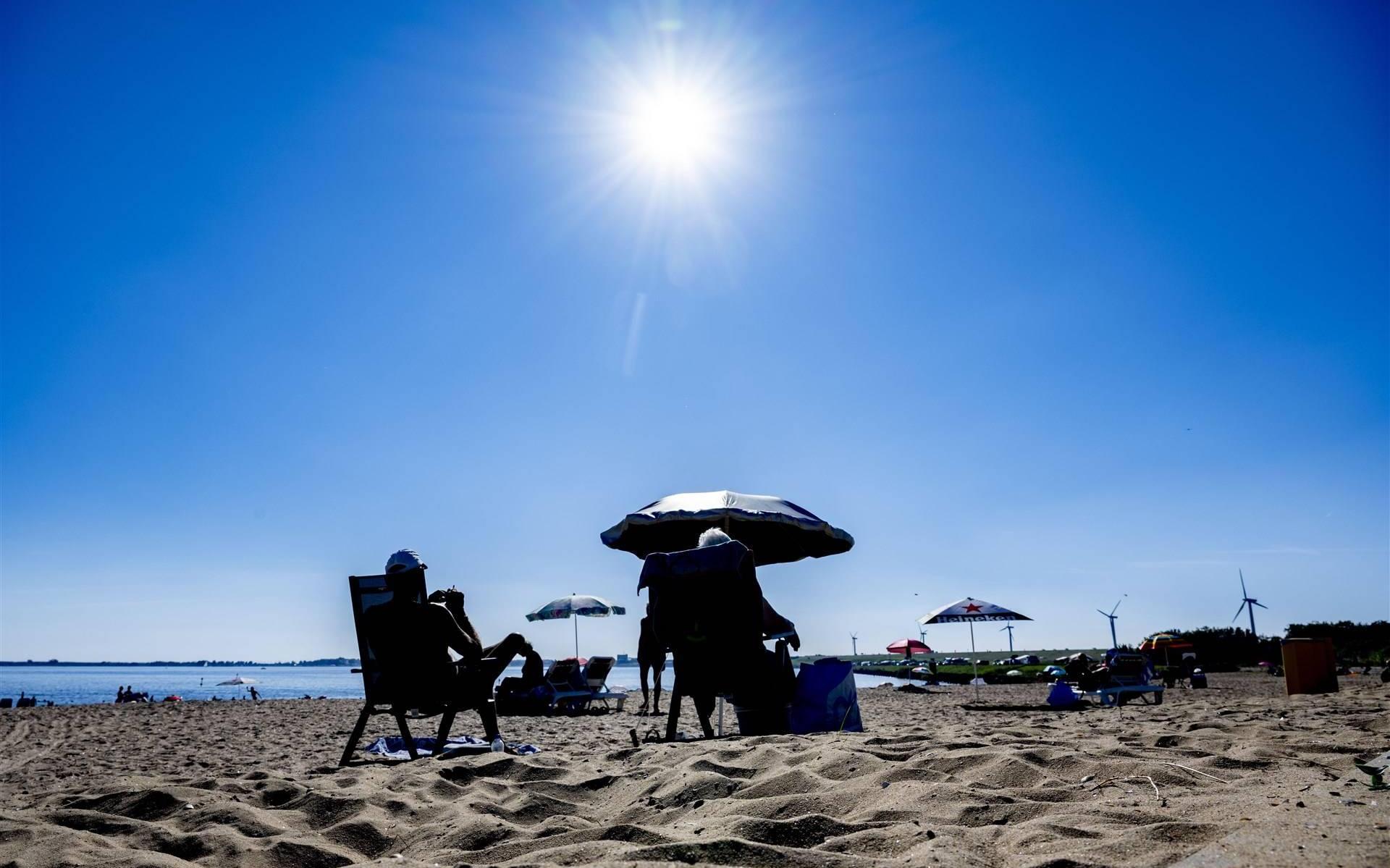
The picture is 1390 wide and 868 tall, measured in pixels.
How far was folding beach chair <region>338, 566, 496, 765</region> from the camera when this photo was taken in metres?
4.89

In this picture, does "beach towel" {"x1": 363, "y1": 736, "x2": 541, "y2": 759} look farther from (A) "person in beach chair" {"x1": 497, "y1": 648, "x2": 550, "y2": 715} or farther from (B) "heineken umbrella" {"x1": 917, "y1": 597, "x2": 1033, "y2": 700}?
(B) "heineken umbrella" {"x1": 917, "y1": 597, "x2": 1033, "y2": 700}

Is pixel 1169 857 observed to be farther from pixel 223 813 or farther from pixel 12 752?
pixel 12 752

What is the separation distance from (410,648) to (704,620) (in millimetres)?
1929

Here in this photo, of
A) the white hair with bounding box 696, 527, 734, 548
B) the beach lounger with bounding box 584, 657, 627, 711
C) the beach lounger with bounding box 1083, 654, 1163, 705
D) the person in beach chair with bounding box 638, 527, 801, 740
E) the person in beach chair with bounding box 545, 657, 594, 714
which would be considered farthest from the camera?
the beach lounger with bounding box 584, 657, 627, 711

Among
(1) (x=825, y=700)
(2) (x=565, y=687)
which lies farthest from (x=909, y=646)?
(1) (x=825, y=700)

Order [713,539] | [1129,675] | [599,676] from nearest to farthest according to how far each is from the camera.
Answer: [713,539]
[1129,675]
[599,676]

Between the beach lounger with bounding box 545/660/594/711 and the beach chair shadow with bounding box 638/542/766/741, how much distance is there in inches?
313

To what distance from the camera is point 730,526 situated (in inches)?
276

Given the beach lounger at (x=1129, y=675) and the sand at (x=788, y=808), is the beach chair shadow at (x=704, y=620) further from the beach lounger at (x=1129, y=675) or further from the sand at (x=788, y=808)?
the beach lounger at (x=1129, y=675)

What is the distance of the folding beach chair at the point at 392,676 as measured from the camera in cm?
489

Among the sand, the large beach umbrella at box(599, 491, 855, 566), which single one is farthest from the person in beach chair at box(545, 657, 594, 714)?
the sand

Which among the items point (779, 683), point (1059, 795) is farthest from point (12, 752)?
point (1059, 795)

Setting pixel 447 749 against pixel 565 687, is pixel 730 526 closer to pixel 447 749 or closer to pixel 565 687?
pixel 447 749

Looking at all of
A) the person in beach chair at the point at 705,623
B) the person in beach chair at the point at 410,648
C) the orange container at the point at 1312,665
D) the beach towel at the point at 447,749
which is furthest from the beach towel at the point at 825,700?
the orange container at the point at 1312,665
